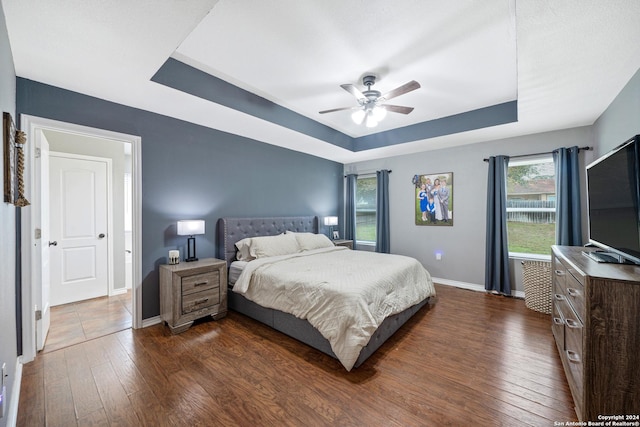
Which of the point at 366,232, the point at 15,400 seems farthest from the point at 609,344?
the point at 366,232

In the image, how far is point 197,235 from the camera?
3510 millimetres

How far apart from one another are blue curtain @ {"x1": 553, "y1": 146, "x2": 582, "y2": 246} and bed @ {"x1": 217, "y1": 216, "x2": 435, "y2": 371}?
1.96 metres

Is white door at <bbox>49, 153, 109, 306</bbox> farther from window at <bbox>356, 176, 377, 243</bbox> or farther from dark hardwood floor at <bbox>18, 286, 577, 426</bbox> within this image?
window at <bbox>356, 176, 377, 243</bbox>

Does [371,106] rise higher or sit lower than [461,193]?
higher

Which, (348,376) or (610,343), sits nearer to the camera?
(610,343)

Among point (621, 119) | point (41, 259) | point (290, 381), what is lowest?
point (290, 381)

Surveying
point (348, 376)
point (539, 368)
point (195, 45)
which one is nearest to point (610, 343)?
point (539, 368)

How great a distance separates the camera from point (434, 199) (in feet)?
15.6

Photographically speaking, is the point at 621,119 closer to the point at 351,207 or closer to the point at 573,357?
the point at 573,357

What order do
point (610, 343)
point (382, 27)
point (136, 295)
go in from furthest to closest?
point (136, 295)
point (382, 27)
point (610, 343)

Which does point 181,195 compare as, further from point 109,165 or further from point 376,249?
point 376,249

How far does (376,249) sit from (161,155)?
4128mm

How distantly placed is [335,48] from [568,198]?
367cm

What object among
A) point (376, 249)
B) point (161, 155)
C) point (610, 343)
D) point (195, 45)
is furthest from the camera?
point (376, 249)
